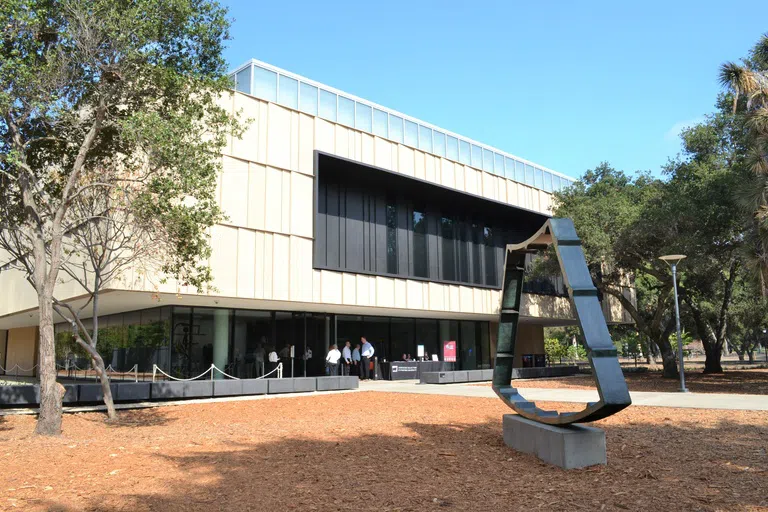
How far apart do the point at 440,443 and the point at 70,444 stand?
6088 millimetres

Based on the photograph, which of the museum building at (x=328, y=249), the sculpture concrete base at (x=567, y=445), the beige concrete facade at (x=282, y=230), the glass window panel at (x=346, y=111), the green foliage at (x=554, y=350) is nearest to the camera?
the sculpture concrete base at (x=567, y=445)

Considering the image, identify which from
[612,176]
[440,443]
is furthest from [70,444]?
[612,176]

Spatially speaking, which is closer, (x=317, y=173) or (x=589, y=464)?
(x=589, y=464)

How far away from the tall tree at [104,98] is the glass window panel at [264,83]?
10234mm

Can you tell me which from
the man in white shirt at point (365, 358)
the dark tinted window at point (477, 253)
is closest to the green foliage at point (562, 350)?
the dark tinted window at point (477, 253)

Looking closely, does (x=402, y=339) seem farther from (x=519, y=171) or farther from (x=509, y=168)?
(x=519, y=171)

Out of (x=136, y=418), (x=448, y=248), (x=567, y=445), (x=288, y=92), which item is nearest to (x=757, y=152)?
(x=567, y=445)

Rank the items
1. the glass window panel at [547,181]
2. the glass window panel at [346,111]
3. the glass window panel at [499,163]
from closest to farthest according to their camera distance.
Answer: the glass window panel at [346,111], the glass window panel at [499,163], the glass window panel at [547,181]

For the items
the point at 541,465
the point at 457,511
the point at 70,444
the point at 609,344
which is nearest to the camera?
the point at 457,511

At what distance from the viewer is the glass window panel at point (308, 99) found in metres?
24.2

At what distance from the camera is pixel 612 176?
36.0 m

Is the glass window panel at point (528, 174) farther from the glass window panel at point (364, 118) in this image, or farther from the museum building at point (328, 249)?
the glass window panel at point (364, 118)

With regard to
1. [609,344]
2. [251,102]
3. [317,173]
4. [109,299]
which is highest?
[251,102]

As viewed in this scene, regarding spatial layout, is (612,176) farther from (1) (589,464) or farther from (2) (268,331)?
(1) (589,464)
